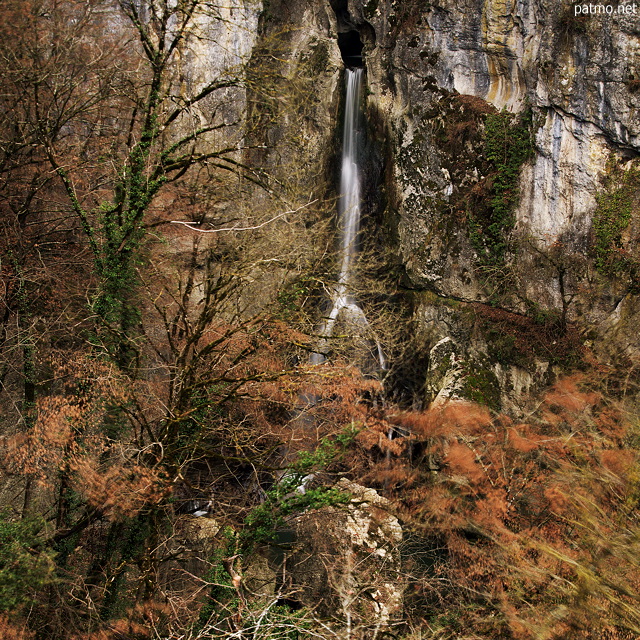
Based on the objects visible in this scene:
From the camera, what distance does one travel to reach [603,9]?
13.8m

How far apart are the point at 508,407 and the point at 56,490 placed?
35.2ft

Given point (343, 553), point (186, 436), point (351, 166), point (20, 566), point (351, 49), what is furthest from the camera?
point (351, 49)

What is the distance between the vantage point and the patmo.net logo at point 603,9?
13.4 meters

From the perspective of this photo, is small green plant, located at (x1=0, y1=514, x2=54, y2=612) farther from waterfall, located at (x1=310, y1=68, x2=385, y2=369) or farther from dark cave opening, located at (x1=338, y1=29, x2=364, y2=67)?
dark cave opening, located at (x1=338, y1=29, x2=364, y2=67)

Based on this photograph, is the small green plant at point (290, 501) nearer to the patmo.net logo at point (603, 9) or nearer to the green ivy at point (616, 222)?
the green ivy at point (616, 222)

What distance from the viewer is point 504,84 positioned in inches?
599

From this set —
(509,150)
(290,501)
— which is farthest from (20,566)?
A: (509,150)

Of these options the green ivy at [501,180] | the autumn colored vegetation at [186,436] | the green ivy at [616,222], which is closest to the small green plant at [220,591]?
the autumn colored vegetation at [186,436]

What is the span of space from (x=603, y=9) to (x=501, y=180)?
15.3 ft

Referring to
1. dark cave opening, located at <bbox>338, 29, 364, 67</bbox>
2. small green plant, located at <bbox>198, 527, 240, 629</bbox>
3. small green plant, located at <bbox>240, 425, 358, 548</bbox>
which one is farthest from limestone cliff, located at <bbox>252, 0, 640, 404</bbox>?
small green plant, located at <bbox>198, 527, 240, 629</bbox>

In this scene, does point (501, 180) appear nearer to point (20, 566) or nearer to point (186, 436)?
point (186, 436)

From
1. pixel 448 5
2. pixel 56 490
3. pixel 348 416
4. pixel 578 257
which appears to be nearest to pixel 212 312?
pixel 56 490

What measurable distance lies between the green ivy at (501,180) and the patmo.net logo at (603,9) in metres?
2.58

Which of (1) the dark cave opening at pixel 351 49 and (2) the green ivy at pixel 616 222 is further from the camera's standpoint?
(1) the dark cave opening at pixel 351 49
